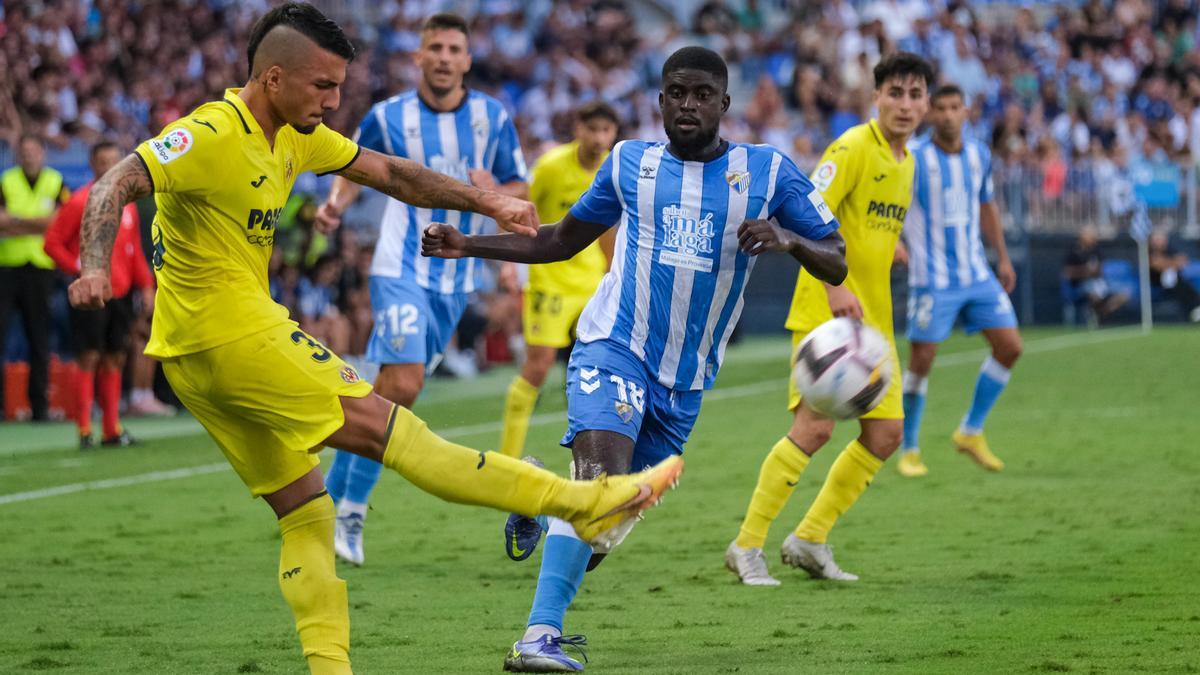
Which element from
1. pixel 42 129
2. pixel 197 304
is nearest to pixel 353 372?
pixel 197 304

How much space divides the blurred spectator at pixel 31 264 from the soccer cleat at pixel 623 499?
1186 cm

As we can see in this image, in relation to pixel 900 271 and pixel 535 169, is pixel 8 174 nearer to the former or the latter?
pixel 535 169

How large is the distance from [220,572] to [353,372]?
3.53 metres

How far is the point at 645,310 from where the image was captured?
6.75 meters

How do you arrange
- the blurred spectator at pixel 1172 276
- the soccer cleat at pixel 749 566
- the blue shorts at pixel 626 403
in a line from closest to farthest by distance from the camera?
the blue shorts at pixel 626 403 → the soccer cleat at pixel 749 566 → the blurred spectator at pixel 1172 276

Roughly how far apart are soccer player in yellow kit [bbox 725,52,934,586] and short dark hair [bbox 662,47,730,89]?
1526 mm

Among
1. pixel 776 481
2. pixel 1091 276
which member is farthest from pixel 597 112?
pixel 1091 276

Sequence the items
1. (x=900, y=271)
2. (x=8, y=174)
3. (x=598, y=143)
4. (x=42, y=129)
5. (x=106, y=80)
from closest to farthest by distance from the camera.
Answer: (x=598, y=143)
(x=8, y=174)
(x=42, y=129)
(x=106, y=80)
(x=900, y=271)

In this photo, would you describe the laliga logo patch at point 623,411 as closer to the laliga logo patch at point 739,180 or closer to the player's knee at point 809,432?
the laliga logo patch at point 739,180

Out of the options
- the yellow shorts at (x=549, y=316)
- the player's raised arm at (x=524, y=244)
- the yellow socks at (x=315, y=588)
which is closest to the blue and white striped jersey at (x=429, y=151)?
the yellow shorts at (x=549, y=316)

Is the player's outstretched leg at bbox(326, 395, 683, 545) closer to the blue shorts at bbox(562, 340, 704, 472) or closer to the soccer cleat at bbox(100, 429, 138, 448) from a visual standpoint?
the blue shorts at bbox(562, 340, 704, 472)

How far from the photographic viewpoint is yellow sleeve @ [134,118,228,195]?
17.7ft

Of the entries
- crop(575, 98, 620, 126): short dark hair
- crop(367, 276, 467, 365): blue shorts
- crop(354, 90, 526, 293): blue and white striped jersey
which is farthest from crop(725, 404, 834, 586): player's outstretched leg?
crop(575, 98, 620, 126): short dark hair

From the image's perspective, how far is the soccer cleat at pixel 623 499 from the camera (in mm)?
5480
